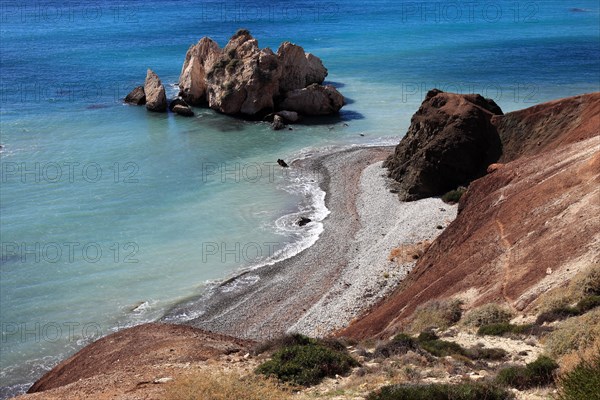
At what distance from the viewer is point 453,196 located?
4294cm

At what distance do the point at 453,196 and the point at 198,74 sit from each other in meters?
38.3

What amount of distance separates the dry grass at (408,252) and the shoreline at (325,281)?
313mm

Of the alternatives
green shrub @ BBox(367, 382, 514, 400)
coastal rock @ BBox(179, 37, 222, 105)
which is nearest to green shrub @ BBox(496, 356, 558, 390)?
green shrub @ BBox(367, 382, 514, 400)

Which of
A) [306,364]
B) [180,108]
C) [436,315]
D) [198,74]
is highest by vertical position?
[198,74]

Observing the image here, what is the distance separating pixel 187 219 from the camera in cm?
4397

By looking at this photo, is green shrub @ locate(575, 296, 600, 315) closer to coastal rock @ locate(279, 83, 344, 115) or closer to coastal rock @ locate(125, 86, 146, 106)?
coastal rock @ locate(279, 83, 344, 115)

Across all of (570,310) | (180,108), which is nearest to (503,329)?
(570,310)

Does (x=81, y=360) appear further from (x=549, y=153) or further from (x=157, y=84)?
(x=157, y=84)

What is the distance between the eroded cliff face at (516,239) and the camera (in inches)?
875

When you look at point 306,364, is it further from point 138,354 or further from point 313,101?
point 313,101

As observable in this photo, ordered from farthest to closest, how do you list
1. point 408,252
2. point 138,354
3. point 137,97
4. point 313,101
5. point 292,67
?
point 137,97, point 292,67, point 313,101, point 408,252, point 138,354

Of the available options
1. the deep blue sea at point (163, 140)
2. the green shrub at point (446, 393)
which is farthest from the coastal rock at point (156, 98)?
the green shrub at point (446, 393)

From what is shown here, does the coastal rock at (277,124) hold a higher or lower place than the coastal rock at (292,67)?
lower

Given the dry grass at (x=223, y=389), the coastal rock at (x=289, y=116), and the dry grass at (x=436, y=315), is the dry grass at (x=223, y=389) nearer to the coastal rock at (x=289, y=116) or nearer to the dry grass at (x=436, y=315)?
the dry grass at (x=436, y=315)
